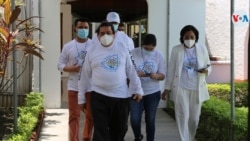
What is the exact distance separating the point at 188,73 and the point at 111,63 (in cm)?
144

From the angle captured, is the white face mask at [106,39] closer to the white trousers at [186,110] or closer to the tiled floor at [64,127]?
the white trousers at [186,110]

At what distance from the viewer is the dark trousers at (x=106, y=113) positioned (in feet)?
17.5

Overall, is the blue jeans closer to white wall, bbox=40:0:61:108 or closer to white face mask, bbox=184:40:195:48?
white face mask, bbox=184:40:195:48

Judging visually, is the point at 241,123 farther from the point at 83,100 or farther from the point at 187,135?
the point at 83,100

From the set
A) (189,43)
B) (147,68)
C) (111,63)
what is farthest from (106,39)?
(189,43)

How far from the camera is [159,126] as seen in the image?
8.73 m

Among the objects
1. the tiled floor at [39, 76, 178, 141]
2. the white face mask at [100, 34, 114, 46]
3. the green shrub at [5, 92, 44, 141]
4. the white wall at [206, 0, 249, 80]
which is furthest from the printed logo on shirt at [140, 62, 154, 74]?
the white wall at [206, 0, 249, 80]

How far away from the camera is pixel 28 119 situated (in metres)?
6.98

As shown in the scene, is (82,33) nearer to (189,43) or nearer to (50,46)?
(189,43)

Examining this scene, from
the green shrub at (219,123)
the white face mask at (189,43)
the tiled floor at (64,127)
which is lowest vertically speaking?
the tiled floor at (64,127)

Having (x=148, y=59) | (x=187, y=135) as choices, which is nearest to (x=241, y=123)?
(x=187, y=135)

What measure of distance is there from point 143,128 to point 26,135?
283 cm

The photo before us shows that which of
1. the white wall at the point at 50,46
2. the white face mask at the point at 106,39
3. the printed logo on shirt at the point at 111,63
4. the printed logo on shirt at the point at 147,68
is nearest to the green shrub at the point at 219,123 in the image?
the printed logo on shirt at the point at 147,68

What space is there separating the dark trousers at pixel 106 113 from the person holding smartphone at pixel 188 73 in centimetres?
120
